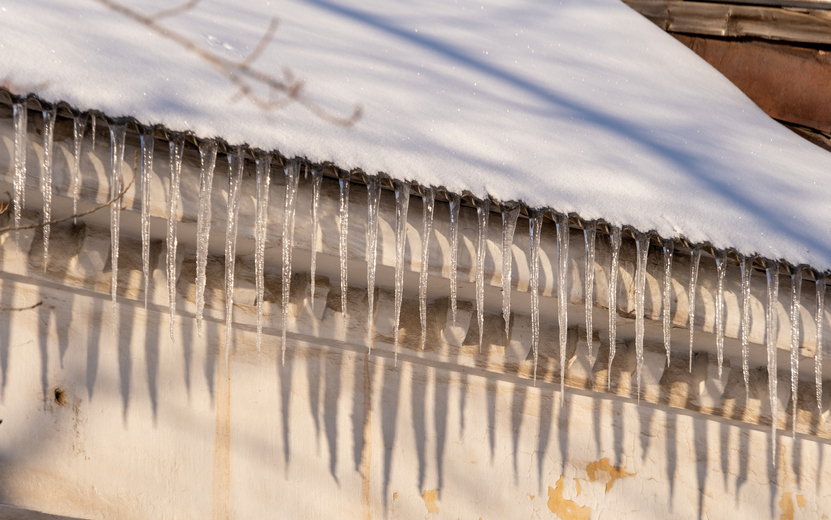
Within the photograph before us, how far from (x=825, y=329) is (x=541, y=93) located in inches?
66.7

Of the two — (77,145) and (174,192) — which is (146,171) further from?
(77,145)

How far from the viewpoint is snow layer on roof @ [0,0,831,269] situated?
2.10 m

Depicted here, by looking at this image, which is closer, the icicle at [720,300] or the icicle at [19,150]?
the icicle at [19,150]

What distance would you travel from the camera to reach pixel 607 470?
9.85ft

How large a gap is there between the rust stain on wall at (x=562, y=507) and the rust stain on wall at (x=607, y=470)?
0.46ft

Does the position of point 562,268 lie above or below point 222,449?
above

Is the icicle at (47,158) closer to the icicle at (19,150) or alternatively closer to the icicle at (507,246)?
the icicle at (19,150)

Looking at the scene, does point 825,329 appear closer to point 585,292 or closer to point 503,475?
point 585,292

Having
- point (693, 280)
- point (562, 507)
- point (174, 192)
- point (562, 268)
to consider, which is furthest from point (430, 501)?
point (174, 192)

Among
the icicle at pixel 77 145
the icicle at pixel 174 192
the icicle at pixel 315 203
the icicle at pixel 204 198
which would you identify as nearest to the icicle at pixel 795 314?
the icicle at pixel 315 203

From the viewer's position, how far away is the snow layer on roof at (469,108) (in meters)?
2.10

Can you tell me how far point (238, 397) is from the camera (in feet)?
8.97

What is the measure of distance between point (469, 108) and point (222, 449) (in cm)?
187

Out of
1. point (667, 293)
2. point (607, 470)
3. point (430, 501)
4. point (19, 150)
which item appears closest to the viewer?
point (19, 150)
